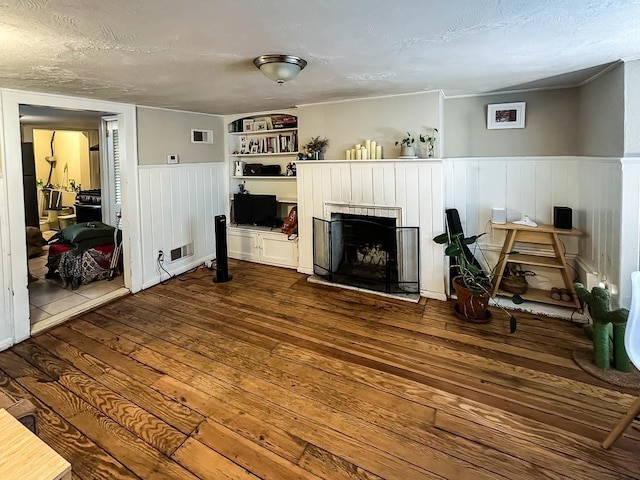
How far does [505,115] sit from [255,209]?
3.44m

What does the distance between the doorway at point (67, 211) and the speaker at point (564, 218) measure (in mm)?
4742

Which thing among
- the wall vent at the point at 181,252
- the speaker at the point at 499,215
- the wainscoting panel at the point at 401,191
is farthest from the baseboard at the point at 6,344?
the speaker at the point at 499,215

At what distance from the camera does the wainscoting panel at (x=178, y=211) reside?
4.36 metres

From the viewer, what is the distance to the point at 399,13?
1659mm

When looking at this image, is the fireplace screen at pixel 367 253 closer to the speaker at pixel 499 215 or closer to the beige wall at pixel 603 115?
the speaker at pixel 499 215

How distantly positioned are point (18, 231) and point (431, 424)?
3681mm

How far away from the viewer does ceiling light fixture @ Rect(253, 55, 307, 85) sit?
7.34ft

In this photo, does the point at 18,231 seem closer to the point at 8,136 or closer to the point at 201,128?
the point at 8,136

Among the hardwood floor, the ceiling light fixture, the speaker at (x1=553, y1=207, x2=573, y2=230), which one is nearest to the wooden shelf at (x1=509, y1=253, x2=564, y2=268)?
the speaker at (x1=553, y1=207, x2=573, y2=230)

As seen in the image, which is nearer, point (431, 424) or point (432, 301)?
point (431, 424)

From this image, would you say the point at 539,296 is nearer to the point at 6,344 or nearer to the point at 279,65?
the point at 279,65

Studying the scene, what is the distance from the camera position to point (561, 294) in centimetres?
349

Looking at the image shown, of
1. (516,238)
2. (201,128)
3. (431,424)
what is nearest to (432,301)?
(516,238)

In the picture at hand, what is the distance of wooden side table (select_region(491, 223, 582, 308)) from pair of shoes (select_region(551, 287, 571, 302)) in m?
0.03
